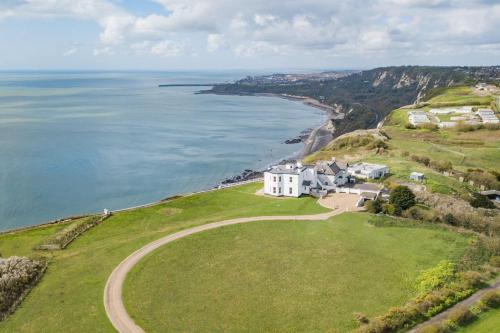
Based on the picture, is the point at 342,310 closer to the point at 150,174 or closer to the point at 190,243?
the point at 190,243

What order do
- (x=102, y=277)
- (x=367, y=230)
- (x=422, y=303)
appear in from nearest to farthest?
(x=422, y=303) → (x=102, y=277) → (x=367, y=230)

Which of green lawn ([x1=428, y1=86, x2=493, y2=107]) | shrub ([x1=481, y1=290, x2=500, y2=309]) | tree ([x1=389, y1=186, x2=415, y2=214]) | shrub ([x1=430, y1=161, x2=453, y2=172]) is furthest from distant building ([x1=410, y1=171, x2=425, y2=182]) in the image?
green lawn ([x1=428, y1=86, x2=493, y2=107])

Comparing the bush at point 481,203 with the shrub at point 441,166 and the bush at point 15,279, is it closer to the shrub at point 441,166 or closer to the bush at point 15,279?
the shrub at point 441,166

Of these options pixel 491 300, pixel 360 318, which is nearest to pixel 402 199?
pixel 491 300

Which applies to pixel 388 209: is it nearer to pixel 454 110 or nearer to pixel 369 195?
pixel 369 195

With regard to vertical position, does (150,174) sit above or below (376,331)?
below

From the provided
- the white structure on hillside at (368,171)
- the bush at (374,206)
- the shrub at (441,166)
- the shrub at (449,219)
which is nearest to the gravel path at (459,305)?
the shrub at (449,219)

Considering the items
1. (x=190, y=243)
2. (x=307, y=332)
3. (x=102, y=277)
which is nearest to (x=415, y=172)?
(x=190, y=243)
